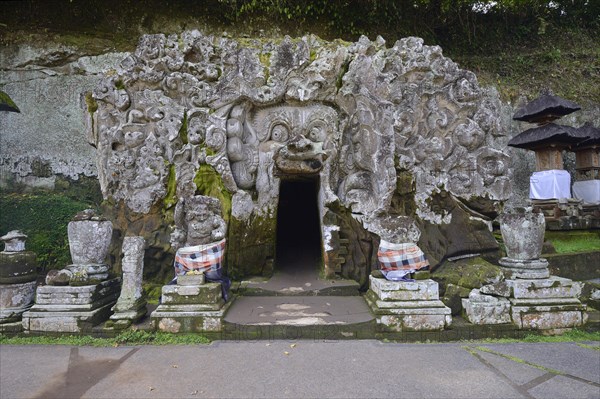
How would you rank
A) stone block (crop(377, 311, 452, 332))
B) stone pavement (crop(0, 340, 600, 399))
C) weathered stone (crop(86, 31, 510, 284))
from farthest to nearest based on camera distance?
weathered stone (crop(86, 31, 510, 284))
stone block (crop(377, 311, 452, 332))
stone pavement (crop(0, 340, 600, 399))

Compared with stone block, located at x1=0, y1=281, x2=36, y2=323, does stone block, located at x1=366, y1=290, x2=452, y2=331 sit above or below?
below

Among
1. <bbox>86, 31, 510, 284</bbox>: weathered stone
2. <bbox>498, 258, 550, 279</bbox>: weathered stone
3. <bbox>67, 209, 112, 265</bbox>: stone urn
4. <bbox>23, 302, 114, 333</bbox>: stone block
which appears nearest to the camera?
<bbox>23, 302, 114, 333</bbox>: stone block

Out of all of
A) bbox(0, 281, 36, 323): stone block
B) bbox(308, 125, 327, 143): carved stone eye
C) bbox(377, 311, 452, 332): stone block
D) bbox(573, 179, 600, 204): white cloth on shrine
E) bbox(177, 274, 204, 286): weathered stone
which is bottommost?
bbox(377, 311, 452, 332): stone block

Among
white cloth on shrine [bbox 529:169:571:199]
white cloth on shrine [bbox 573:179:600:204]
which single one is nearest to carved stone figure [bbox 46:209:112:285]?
white cloth on shrine [bbox 529:169:571:199]

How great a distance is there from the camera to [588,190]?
1007cm

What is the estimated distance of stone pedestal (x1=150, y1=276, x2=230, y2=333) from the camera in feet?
15.8

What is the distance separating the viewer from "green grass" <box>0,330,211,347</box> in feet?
15.1

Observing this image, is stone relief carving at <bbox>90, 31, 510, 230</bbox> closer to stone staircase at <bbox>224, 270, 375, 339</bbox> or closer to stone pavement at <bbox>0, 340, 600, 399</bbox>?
stone staircase at <bbox>224, 270, 375, 339</bbox>

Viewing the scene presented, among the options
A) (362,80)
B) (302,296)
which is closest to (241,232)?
(302,296)

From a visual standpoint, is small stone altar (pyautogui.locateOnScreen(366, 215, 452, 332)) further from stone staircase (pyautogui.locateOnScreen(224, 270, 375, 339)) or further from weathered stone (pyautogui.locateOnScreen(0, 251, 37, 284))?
weathered stone (pyautogui.locateOnScreen(0, 251, 37, 284))

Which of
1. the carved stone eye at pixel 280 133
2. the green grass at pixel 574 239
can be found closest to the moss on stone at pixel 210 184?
the carved stone eye at pixel 280 133

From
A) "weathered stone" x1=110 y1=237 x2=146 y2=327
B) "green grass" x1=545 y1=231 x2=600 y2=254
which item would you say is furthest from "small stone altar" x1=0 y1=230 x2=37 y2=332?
"green grass" x1=545 y1=231 x2=600 y2=254

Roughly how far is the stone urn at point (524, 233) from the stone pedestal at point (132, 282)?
201 inches

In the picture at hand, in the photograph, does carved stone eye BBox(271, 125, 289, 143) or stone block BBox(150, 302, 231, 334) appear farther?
carved stone eye BBox(271, 125, 289, 143)
